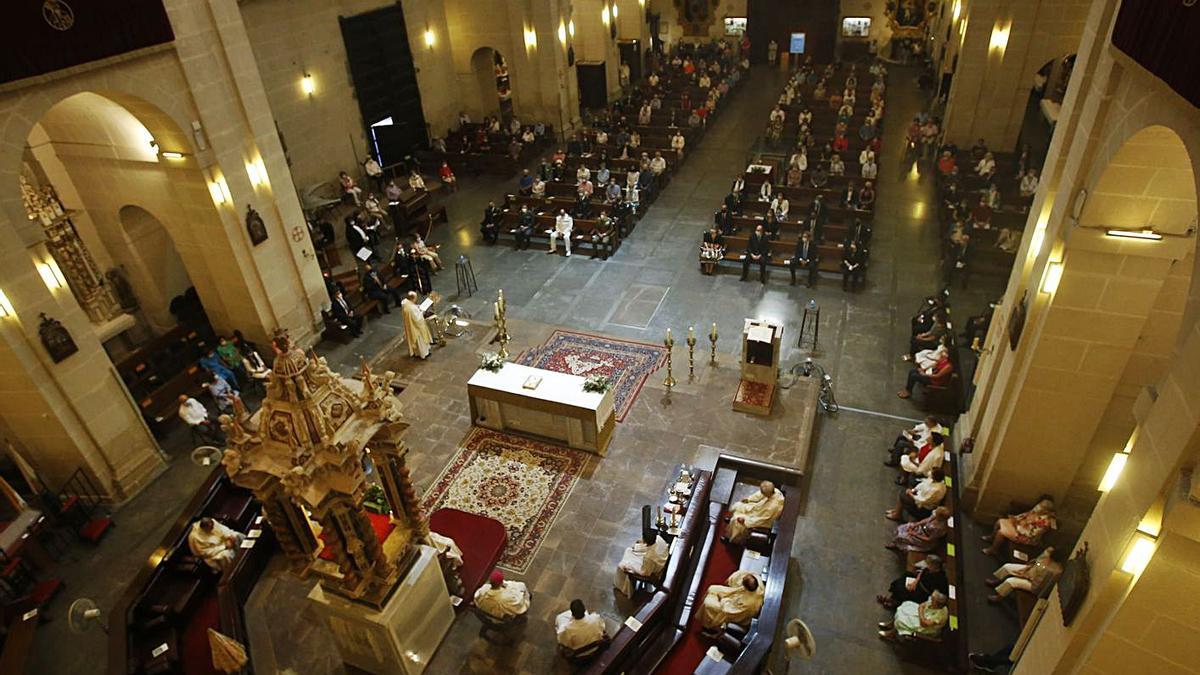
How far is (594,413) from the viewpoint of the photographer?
35.3 feet

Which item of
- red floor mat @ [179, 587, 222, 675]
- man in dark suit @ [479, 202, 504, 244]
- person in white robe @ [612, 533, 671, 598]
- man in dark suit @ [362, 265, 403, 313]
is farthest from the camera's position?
man in dark suit @ [479, 202, 504, 244]

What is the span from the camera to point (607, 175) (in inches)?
773

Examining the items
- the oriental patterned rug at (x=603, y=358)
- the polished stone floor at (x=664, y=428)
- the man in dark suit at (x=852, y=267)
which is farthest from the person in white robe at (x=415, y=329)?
the man in dark suit at (x=852, y=267)

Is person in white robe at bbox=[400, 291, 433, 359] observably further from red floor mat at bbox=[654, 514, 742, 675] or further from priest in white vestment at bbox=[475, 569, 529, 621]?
red floor mat at bbox=[654, 514, 742, 675]

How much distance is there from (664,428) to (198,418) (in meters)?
7.83

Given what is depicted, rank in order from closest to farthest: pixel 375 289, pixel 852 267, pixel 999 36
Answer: pixel 852 267 < pixel 375 289 < pixel 999 36

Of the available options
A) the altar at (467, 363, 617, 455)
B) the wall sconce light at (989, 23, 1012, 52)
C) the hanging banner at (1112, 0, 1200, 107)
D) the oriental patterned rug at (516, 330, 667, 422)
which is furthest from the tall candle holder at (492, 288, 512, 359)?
the wall sconce light at (989, 23, 1012, 52)

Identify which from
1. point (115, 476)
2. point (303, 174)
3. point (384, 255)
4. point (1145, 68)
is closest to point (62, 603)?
point (115, 476)

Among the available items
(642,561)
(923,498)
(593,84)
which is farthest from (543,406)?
(593,84)

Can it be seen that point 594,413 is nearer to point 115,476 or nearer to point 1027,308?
point 1027,308

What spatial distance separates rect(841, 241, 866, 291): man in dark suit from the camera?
49.2ft

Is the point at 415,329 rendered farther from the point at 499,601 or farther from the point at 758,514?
the point at 758,514

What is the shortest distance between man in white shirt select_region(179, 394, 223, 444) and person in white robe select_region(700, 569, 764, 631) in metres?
8.93

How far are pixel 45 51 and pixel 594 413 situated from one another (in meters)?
8.89
